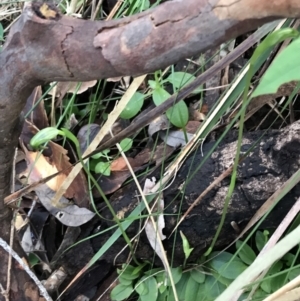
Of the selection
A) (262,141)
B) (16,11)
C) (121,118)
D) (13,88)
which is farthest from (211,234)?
(16,11)

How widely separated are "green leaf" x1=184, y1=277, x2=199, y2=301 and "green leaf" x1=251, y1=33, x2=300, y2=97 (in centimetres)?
70

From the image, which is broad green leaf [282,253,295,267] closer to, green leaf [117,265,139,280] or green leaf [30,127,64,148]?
green leaf [117,265,139,280]

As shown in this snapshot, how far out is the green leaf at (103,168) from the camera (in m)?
1.00

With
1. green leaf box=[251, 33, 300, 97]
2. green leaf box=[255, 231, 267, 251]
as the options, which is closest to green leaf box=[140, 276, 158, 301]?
green leaf box=[255, 231, 267, 251]

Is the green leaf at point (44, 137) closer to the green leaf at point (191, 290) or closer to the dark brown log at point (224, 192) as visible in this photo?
the dark brown log at point (224, 192)

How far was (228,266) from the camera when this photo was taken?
90 centimetres

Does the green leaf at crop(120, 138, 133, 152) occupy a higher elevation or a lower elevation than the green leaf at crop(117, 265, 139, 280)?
higher

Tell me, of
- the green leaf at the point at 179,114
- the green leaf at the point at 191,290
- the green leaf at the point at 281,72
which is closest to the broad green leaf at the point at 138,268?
the green leaf at the point at 191,290

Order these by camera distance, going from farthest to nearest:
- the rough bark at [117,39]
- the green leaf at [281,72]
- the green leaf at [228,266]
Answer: the green leaf at [228,266], the rough bark at [117,39], the green leaf at [281,72]

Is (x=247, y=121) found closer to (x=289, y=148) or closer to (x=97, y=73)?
(x=289, y=148)

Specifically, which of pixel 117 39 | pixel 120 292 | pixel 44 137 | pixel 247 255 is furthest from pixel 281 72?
pixel 120 292

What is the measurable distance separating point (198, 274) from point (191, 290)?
4 centimetres

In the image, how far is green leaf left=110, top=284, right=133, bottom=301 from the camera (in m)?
0.96

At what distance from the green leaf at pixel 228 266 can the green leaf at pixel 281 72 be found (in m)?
0.63
